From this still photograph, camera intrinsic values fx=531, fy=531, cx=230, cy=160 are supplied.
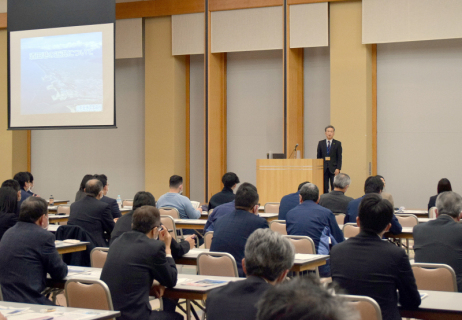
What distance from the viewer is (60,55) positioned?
1030 centimetres

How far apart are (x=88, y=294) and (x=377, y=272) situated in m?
1.48

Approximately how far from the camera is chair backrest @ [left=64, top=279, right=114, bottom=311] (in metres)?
2.69

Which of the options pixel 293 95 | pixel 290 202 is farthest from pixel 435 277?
pixel 293 95

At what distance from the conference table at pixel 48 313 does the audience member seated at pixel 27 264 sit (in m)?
0.53

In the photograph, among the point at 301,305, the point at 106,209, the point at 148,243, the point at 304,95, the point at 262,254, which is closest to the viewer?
the point at 301,305

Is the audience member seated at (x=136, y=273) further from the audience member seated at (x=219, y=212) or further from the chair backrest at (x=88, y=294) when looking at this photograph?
the audience member seated at (x=219, y=212)

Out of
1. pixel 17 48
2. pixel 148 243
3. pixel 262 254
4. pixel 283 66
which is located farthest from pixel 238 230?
pixel 17 48

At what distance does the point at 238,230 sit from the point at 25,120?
8180mm

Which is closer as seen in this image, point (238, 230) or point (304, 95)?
point (238, 230)

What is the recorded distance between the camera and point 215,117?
1154 centimetres

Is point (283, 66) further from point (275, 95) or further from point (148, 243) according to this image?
point (148, 243)

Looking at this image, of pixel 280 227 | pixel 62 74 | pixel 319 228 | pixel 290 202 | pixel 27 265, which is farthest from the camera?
pixel 62 74

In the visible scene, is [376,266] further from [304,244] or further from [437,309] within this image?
[304,244]

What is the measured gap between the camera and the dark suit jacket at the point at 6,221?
451cm
